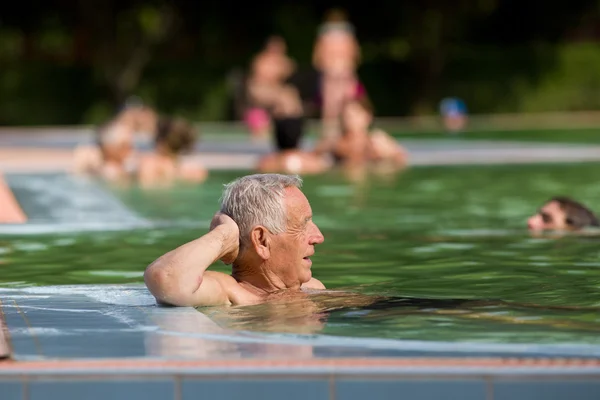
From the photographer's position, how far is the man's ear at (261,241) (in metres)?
6.09

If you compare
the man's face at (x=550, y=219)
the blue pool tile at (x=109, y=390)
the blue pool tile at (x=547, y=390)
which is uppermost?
the man's face at (x=550, y=219)

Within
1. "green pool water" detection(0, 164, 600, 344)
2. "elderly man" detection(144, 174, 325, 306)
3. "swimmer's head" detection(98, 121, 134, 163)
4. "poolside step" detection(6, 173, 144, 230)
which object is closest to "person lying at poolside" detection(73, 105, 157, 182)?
"swimmer's head" detection(98, 121, 134, 163)

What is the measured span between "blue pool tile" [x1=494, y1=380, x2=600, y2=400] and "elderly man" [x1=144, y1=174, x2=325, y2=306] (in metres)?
2.04

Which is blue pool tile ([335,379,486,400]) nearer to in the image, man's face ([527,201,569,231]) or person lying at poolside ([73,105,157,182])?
man's face ([527,201,569,231])

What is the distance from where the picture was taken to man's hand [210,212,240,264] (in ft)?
19.6

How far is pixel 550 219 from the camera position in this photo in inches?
379

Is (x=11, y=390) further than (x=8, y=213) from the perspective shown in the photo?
No

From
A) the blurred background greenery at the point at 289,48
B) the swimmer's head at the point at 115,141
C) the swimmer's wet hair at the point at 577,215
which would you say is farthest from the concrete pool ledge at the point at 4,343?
the blurred background greenery at the point at 289,48

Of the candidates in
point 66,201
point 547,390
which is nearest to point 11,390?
point 547,390

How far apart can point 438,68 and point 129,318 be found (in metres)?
31.7

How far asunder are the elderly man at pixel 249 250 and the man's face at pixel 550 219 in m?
3.70

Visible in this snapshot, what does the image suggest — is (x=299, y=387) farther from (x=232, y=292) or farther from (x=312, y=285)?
(x=312, y=285)

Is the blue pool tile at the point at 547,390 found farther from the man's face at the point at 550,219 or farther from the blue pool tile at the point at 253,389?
the man's face at the point at 550,219

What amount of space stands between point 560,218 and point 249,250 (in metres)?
3.97
